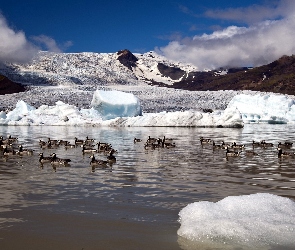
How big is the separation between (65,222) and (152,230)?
Result: 5.70 feet

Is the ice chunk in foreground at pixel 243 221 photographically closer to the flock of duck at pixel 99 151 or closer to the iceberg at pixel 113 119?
the flock of duck at pixel 99 151

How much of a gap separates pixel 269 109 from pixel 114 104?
2238 cm

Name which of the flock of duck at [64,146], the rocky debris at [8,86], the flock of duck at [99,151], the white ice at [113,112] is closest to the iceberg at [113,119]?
the white ice at [113,112]

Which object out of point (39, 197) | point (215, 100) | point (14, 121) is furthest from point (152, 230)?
point (215, 100)

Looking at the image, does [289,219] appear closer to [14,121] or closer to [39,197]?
[39,197]

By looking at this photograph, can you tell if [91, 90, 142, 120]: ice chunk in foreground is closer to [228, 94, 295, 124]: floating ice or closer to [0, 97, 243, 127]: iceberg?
[0, 97, 243, 127]: iceberg

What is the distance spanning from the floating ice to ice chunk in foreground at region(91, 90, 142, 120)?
14703mm

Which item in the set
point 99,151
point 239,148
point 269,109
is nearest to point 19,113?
point 269,109

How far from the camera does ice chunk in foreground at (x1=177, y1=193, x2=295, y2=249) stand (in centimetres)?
655

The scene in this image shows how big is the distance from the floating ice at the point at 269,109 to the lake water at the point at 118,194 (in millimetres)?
42080

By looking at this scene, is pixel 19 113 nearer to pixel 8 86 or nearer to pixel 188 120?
pixel 188 120

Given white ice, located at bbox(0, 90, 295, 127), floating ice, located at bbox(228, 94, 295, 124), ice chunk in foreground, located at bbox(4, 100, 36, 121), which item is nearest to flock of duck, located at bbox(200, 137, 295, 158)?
white ice, located at bbox(0, 90, 295, 127)

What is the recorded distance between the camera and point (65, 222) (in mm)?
7715

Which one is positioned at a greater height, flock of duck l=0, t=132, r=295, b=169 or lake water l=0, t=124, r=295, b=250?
flock of duck l=0, t=132, r=295, b=169
